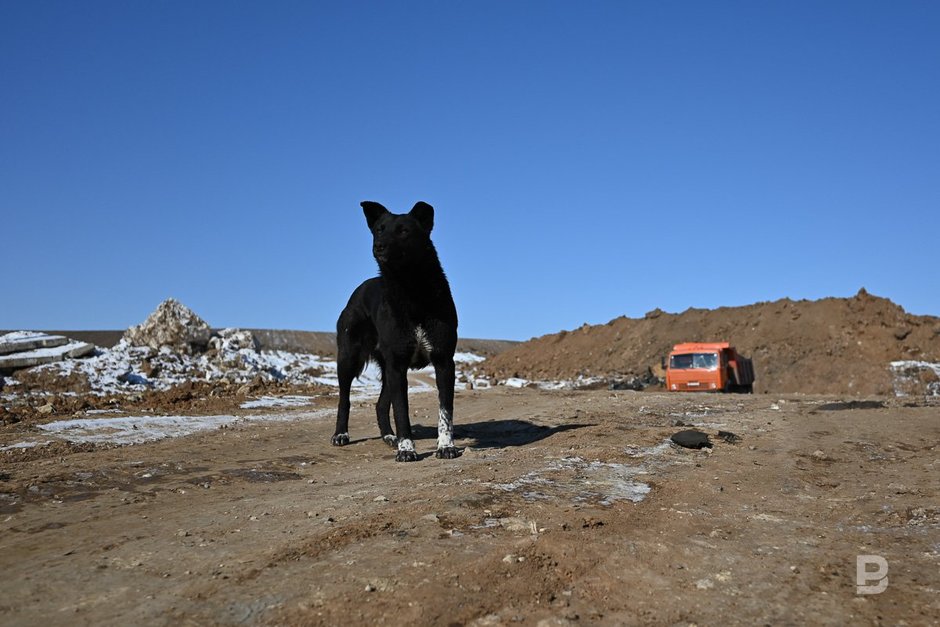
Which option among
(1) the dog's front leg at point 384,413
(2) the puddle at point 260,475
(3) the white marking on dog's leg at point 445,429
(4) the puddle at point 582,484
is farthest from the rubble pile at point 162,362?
(4) the puddle at point 582,484

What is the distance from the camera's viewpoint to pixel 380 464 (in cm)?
772

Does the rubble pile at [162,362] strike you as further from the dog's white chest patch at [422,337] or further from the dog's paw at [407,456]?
the dog's paw at [407,456]

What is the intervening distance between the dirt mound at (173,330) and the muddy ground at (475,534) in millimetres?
14560

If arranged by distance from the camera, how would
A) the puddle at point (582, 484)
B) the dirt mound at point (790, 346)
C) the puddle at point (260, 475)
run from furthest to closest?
1. the dirt mound at point (790, 346)
2. the puddle at point (260, 475)
3. the puddle at point (582, 484)

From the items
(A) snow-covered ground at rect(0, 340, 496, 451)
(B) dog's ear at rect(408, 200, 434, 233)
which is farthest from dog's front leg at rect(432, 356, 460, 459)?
(A) snow-covered ground at rect(0, 340, 496, 451)

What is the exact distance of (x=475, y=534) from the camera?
4.31 metres

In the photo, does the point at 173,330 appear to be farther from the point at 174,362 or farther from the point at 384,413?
the point at 384,413

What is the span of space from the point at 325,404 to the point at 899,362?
29719 millimetres

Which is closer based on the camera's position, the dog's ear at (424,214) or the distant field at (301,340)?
Answer: the dog's ear at (424,214)

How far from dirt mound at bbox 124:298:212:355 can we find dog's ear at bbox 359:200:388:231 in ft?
51.0

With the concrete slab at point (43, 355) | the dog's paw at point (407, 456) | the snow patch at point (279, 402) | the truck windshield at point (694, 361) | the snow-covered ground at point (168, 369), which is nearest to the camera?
the dog's paw at point (407, 456)

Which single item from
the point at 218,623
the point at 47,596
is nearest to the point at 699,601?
the point at 218,623

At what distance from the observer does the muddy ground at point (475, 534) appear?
10.9 ft

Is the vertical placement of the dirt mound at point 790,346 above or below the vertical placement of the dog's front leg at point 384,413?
above
